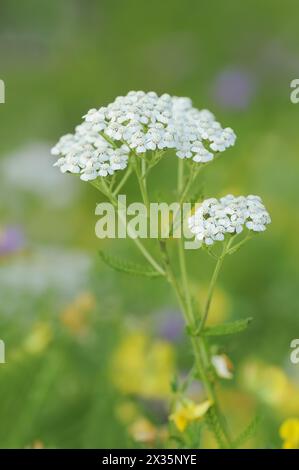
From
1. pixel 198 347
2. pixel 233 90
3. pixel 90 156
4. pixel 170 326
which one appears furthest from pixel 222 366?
pixel 233 90

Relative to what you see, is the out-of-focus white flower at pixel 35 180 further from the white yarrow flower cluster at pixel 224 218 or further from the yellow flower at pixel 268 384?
the white yarrow flower cluster at pixel 224 218

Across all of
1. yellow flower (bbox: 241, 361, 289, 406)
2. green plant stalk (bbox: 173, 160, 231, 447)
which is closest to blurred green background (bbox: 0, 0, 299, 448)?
yellow flower (bbox: 241, 361, 289, 406)

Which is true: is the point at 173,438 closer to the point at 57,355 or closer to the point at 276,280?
the point at 57,355

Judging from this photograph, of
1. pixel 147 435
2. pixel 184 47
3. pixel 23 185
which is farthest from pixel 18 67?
pixel 147 435

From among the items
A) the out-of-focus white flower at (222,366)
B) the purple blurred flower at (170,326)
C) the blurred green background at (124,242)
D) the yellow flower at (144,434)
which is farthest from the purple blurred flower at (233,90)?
the out-of-focus white flower at (222,366)

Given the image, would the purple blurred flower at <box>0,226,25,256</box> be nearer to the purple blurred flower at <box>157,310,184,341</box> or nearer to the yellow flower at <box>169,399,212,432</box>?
the purple blurred flower at <box>157,310,184,341</box>
